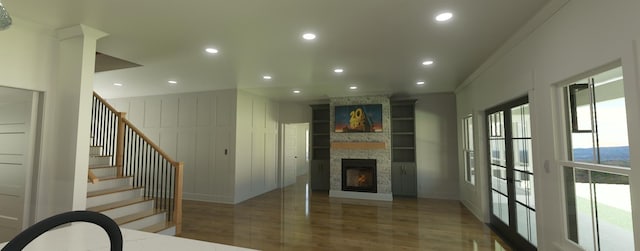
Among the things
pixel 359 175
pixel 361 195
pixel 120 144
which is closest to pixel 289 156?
pixel 359 175

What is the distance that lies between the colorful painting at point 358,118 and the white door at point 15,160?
5199mm

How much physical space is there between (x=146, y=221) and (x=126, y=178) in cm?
100

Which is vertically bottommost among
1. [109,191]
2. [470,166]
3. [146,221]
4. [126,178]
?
[146,221]

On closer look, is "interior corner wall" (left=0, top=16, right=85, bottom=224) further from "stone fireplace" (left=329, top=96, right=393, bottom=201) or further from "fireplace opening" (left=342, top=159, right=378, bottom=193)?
"fireplace opening" (left=342, top=159, right=378, bottom=193)

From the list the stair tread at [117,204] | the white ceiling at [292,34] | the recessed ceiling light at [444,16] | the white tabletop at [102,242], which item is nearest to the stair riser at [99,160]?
the stair tread at [117,204]

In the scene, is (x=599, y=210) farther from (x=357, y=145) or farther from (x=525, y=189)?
(x=357, y=145)

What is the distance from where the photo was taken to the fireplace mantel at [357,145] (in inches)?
250

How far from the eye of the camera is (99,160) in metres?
4.56

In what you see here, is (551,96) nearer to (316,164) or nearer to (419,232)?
(419,232)

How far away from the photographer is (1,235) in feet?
9.59

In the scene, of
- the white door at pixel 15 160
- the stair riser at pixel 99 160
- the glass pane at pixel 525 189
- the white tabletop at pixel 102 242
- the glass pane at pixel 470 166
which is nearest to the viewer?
the white tabletop at pixel 102 242

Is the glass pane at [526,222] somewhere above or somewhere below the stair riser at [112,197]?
below

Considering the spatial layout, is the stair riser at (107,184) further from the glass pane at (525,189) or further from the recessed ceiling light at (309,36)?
the glass pane at (525,189)

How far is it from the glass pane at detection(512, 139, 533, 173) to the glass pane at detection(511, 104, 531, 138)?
0.27ft
